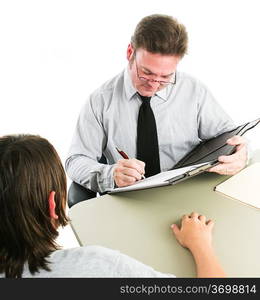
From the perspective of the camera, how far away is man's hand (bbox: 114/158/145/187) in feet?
4.90

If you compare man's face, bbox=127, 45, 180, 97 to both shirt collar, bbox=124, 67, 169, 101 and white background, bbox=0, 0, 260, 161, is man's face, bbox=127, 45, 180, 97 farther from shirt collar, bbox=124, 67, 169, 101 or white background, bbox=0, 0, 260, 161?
white background, bbox=0, 0, 260, 161

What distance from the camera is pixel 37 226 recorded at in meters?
1.09

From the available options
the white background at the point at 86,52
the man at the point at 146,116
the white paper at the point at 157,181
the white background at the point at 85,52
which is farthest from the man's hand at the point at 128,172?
the white background at the point at 86,52

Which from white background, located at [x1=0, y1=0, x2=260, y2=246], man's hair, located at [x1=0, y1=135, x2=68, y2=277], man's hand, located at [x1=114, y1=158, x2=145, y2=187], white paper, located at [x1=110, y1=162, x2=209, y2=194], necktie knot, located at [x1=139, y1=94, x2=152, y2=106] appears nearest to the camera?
man's hair, located at [x1=0, y1=135, x2=68, y2=277]

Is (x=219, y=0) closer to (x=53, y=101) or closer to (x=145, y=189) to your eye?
(x=53, y=101)

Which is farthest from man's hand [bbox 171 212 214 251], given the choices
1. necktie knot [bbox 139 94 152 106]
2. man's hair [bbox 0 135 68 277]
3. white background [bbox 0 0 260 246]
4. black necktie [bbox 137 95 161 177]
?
white background [bbox 0 0 260 246]

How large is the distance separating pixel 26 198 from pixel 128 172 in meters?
0.52

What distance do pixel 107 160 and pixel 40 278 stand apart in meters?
0.94

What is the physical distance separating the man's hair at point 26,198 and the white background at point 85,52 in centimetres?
154

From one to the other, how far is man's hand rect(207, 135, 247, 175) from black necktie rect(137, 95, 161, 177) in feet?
1.18

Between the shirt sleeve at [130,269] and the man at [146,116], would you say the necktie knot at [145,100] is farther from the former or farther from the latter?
the shirt sleeve at [130,269]

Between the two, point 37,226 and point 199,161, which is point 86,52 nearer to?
point 199,161

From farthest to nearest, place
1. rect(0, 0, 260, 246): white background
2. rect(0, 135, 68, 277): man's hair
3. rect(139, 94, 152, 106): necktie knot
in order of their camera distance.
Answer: rect(0, 0, 260, 246): white background
rect(139, 94, 152, 106): necktie knot
rect(0, 135, 68, 277): man's hair

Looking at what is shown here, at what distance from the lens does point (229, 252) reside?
1.21 m
